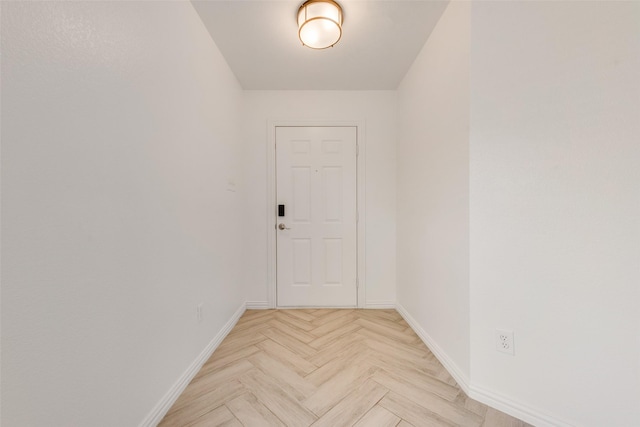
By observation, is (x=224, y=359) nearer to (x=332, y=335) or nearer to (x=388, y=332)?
(x=332, y=335)

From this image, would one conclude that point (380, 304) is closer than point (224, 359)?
No

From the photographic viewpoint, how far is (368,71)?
2.28 metres

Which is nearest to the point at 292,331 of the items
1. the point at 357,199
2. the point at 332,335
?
the point at 332,335

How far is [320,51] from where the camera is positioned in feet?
6.55

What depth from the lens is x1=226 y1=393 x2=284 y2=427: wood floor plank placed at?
1.20 m

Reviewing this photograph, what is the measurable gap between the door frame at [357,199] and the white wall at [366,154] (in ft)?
0.12

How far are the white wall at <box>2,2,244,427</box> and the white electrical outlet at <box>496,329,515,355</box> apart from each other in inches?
68.6

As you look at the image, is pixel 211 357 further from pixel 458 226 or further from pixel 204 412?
pixel 458 226

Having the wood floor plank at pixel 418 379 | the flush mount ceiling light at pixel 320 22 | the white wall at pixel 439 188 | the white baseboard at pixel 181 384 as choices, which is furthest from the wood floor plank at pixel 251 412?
the flush mount ceiling light at pixel 320 22

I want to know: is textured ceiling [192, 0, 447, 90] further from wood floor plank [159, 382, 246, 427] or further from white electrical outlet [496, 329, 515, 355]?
wood floor plank [159, 382, 246, 427]

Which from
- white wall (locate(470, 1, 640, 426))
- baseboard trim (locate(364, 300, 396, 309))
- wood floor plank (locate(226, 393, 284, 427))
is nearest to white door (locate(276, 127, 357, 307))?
baseboard trim (locate(364, 300, 396, 309))

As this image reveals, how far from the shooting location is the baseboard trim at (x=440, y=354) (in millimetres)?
1415

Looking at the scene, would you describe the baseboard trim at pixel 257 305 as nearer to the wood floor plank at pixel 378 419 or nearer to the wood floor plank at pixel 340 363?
the wood floor plank at pixel 340 363

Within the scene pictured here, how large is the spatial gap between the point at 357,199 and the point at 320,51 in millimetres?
1394
